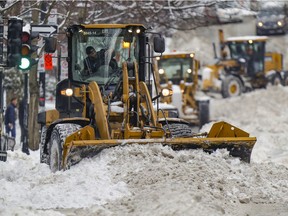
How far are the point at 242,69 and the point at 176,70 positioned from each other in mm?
9432

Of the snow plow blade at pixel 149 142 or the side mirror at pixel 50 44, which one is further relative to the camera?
the side mirror at pixel 50 44

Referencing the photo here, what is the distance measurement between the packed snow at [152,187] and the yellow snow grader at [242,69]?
22.9 meters

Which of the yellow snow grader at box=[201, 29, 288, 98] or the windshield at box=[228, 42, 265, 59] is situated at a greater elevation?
the windshield at box=[228, 42, 265, 59]

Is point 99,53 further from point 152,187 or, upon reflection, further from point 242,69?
point 242,69

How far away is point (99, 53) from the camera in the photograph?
546 inches

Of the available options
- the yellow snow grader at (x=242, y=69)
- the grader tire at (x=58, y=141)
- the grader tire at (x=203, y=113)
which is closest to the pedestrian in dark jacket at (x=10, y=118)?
the grader tire at (x=203, y=113)

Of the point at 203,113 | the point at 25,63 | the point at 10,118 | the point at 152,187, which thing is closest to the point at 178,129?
the point at 25,63

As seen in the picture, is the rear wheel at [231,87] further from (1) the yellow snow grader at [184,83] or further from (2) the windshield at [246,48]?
(1) the yellow snow grader at [184,83]

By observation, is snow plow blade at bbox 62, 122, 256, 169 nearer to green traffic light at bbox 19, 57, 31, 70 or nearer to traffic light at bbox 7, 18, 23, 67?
traffic light at bbox 7, 18, 23, 67

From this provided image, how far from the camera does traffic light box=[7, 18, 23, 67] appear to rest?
36.3 ft

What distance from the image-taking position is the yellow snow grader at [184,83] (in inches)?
1025

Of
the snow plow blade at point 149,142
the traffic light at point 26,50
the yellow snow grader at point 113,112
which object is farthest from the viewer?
the traffic light at point 26,50

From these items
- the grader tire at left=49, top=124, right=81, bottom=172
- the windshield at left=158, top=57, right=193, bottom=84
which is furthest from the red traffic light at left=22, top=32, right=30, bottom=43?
the windshield at left=158, top=57, right=193, bottom=84

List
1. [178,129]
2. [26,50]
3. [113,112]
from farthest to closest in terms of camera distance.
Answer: [178,129], [113,112], [26,50]
